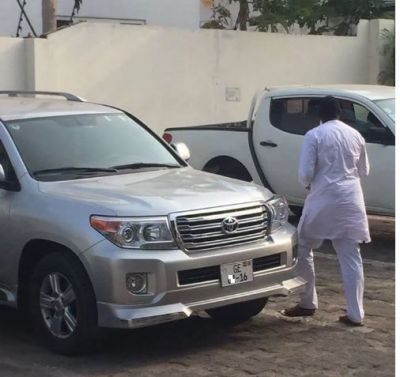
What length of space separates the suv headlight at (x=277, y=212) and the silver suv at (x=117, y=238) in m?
0.01

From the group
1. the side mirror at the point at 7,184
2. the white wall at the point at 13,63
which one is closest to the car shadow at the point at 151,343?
the side mirror at the point at 7,184

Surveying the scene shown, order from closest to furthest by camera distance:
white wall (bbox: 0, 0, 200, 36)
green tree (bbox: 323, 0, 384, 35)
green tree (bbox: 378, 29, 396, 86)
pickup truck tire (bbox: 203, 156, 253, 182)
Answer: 1. pickup truck tire (bbox: 203, 156, 253, 182)
2. green tree (bbox: 378, 29, 396, 86)
3. white wall (bbox: 0, 0, 200, 36)
4. green tree (bbox: 323, 0, 384, 35)

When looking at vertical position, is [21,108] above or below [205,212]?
above

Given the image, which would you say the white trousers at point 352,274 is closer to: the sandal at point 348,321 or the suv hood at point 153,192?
the sandal at point 348,321

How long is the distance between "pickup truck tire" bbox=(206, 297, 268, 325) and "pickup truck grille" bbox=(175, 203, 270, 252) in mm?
785

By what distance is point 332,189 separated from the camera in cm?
629

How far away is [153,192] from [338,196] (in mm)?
1450

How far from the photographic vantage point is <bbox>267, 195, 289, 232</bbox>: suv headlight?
6062mm

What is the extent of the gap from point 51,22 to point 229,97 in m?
3.31

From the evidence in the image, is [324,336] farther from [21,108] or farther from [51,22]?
[51,22]

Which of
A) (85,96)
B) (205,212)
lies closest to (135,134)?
(205,212)

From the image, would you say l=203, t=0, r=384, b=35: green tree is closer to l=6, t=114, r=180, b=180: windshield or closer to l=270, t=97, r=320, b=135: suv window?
l=270, t=97, r=320, b=135: suv window

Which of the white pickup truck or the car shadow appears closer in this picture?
the car shadow

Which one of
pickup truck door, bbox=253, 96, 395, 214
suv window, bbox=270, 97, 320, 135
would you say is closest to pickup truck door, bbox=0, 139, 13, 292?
pickup truck door, bbox=253, 96, 395, 214
